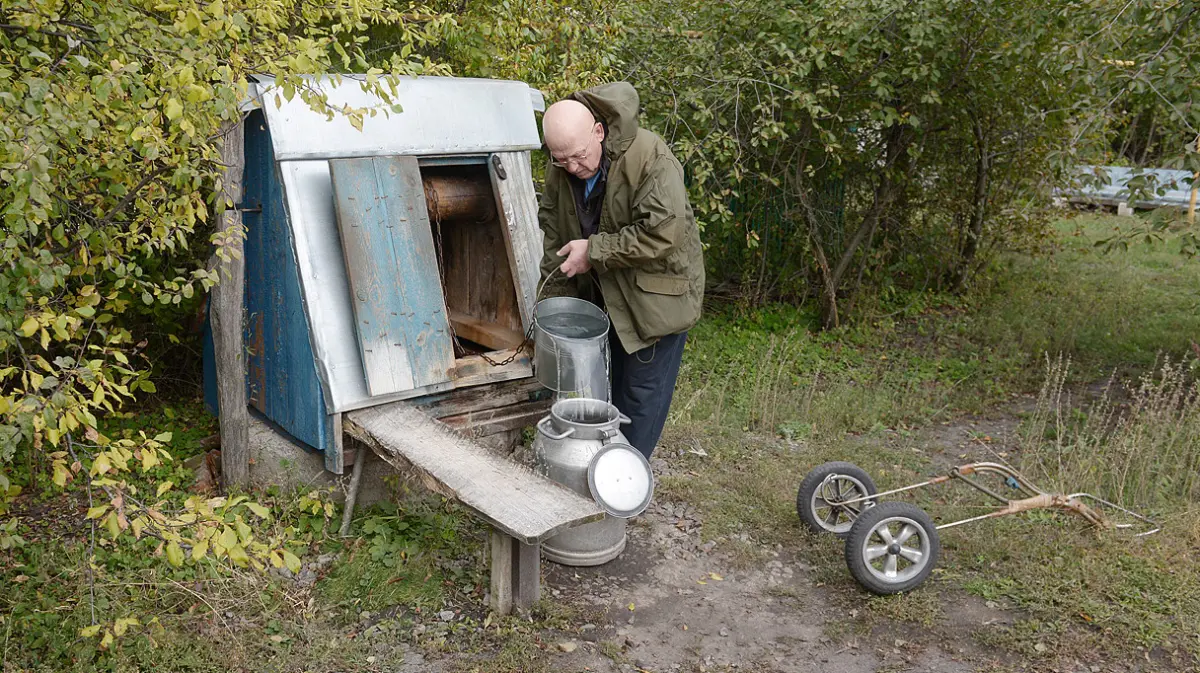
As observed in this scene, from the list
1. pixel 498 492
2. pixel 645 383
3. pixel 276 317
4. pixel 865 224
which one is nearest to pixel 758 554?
pixel 645 383

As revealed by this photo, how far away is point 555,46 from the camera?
20.6 ft

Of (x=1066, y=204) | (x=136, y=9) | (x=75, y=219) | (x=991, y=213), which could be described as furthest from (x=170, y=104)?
(x=1066, y=204)

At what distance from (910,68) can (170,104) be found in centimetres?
573

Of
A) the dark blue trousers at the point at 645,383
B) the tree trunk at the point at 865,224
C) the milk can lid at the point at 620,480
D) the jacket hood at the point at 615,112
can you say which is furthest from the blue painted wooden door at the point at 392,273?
the tree trunk at the point at 865,224

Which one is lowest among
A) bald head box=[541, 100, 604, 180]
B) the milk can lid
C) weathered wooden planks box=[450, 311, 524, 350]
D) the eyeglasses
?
the milk can lid

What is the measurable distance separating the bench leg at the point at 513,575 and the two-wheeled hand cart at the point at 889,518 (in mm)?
1367

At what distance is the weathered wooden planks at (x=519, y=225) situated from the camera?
512cm

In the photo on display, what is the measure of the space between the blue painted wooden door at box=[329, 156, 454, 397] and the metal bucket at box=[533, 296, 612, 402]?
0.55 metres

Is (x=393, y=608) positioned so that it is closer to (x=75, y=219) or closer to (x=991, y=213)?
(x=75, y=219)

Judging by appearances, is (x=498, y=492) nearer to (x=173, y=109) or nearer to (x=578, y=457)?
(x=578, y=457)

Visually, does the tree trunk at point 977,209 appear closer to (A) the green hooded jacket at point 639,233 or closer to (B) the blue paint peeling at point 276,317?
(A) the green hooded jacket at point 639,233

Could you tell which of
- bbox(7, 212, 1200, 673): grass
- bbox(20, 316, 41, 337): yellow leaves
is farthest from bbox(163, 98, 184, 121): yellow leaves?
bbox(7, 212, 1200, 673): grass

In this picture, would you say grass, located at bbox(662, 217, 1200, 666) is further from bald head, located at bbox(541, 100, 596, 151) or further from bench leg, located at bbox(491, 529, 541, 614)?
bald head, located at bbox(541, 100, 596, 151)

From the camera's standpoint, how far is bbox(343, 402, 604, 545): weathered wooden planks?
357cm
